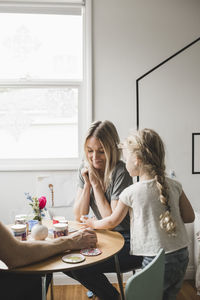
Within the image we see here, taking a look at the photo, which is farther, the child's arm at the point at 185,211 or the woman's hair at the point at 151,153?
the child's arm at the point at 185,211

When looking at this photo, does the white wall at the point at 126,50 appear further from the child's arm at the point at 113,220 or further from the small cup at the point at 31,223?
the child's arm at the point at 113,220

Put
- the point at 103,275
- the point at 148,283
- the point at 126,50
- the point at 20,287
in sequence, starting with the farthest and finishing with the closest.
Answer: the point at 126,50 < the point at 103,275 < the point at 20,287 < the point at 148,283

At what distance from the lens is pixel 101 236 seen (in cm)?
169

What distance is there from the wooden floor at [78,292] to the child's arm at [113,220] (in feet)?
2.95

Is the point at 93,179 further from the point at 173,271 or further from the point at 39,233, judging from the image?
the point at 173,271

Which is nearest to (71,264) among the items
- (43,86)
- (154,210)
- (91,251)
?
(91,251)

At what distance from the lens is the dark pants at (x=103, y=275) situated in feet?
5.31

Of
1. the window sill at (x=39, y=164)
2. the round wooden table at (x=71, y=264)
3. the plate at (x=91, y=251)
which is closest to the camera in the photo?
the round wooden table at (x=71, y=264)

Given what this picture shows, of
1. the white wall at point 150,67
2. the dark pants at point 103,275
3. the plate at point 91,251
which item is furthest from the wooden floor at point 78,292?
the plate at point 91,251

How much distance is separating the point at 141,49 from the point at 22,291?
194 centimetres

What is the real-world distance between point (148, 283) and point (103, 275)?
1.96 ft

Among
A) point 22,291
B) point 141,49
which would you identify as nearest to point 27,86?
point 141,49

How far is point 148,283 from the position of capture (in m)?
1.14

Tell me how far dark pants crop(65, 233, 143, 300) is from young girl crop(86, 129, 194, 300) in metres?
0.26
